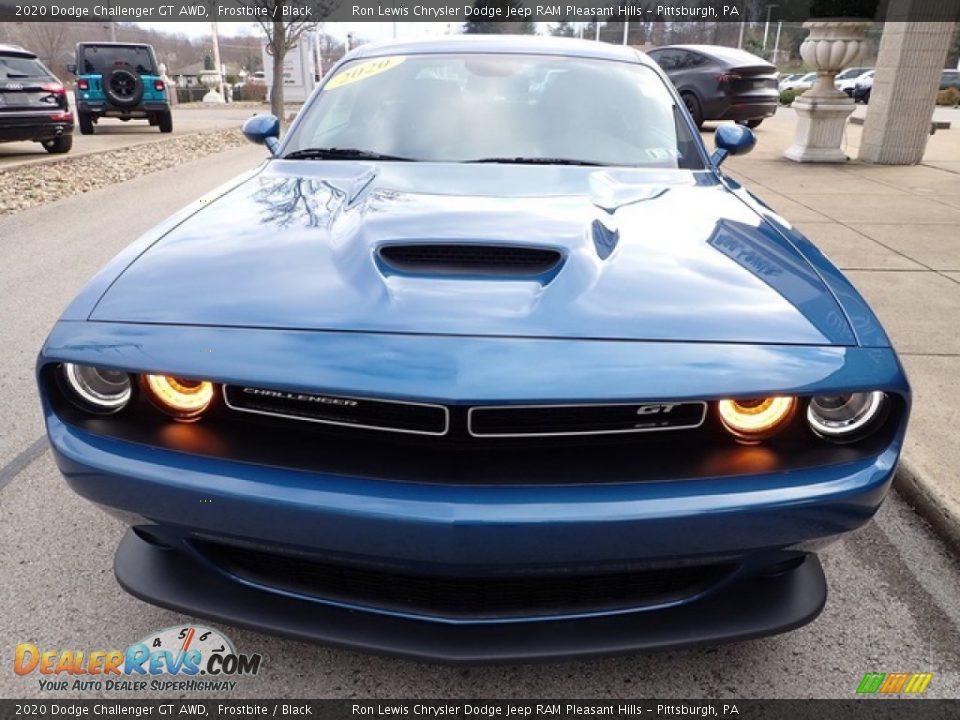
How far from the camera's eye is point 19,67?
36.2 feet

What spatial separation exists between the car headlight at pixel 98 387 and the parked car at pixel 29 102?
11152 millimetres

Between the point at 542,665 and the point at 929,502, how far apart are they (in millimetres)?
1560

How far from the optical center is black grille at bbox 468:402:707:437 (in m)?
1.44

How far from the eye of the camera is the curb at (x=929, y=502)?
238cm

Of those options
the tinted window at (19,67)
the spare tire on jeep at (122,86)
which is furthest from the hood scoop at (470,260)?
the spare tire on jeep at (122,86)

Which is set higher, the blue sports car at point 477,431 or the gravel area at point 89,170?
the blue sports car at point 477,431

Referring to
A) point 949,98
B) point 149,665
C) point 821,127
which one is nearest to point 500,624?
point 149,665

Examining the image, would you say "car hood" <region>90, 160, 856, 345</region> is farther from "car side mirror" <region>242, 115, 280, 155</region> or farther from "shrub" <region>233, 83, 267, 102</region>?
"shrub" <region>233, 83, 267, 102</region>

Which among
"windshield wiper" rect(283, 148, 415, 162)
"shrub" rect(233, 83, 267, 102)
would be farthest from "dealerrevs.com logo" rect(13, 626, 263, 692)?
"shrub" rect(233, 83, 267, 102)

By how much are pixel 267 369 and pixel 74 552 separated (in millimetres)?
1331

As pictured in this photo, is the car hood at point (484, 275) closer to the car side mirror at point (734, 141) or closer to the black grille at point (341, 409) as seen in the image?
the black grille at point (341, 409)

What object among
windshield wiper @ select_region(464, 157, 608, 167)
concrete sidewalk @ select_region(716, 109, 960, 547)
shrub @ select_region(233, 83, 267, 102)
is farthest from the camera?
shrub @ select_region(233, 83, 267, 102)

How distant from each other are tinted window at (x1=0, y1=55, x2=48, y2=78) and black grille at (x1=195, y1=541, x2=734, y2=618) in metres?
12.0

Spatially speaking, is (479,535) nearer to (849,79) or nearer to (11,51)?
(11,51)
